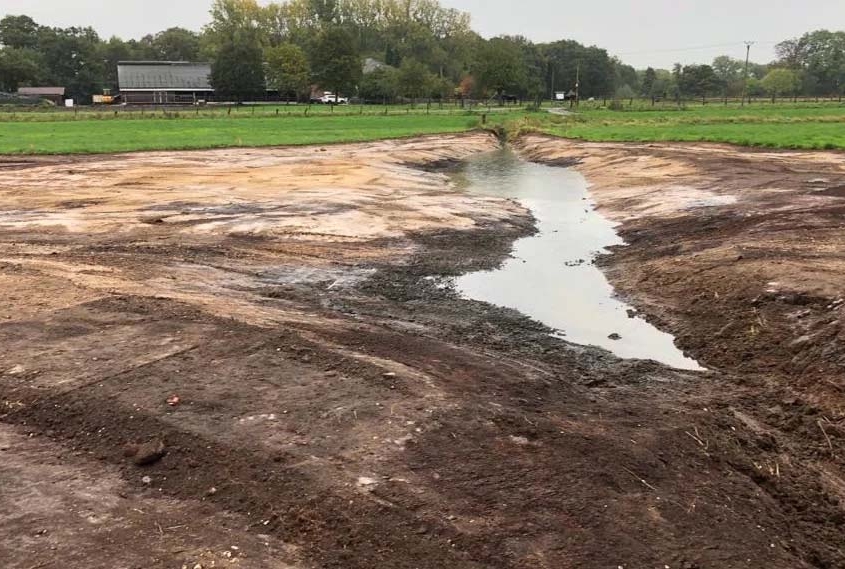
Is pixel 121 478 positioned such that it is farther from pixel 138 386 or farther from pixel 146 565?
pixel 138 386

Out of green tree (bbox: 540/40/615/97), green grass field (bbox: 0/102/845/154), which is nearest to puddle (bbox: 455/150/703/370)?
green grass field (bbox: 0/102/845/154)

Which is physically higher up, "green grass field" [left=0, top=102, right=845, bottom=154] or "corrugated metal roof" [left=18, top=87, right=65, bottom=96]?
"corrugated metal roof" [left=18, top=87, right=65, bottom=96]

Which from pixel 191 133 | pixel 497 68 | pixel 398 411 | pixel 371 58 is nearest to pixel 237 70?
pixel 497 68

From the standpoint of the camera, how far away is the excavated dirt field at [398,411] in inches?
192

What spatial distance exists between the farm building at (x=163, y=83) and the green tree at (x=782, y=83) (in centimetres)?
10435

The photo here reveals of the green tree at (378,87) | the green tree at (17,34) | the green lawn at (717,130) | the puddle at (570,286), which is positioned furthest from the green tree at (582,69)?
the puddle at (570,286)

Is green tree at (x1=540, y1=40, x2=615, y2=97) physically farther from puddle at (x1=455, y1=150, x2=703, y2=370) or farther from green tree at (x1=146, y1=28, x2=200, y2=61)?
puddle at (x1=455, y1=150, x2=703, y2=370)

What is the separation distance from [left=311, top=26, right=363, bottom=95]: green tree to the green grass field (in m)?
19.9

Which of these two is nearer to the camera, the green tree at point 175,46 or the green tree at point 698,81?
the green tree at point 698,81

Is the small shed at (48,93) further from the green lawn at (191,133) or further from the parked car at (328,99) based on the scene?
the green lawn at (191,133)

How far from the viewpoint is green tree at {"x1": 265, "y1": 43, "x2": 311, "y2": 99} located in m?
97.4

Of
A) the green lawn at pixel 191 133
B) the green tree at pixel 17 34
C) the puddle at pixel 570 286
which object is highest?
the green tree at pixel 17 34

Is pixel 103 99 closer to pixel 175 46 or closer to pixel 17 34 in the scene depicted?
pixel 17 34

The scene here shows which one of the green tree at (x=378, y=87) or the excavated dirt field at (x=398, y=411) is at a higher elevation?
the green tree at (x=378, y=87)
